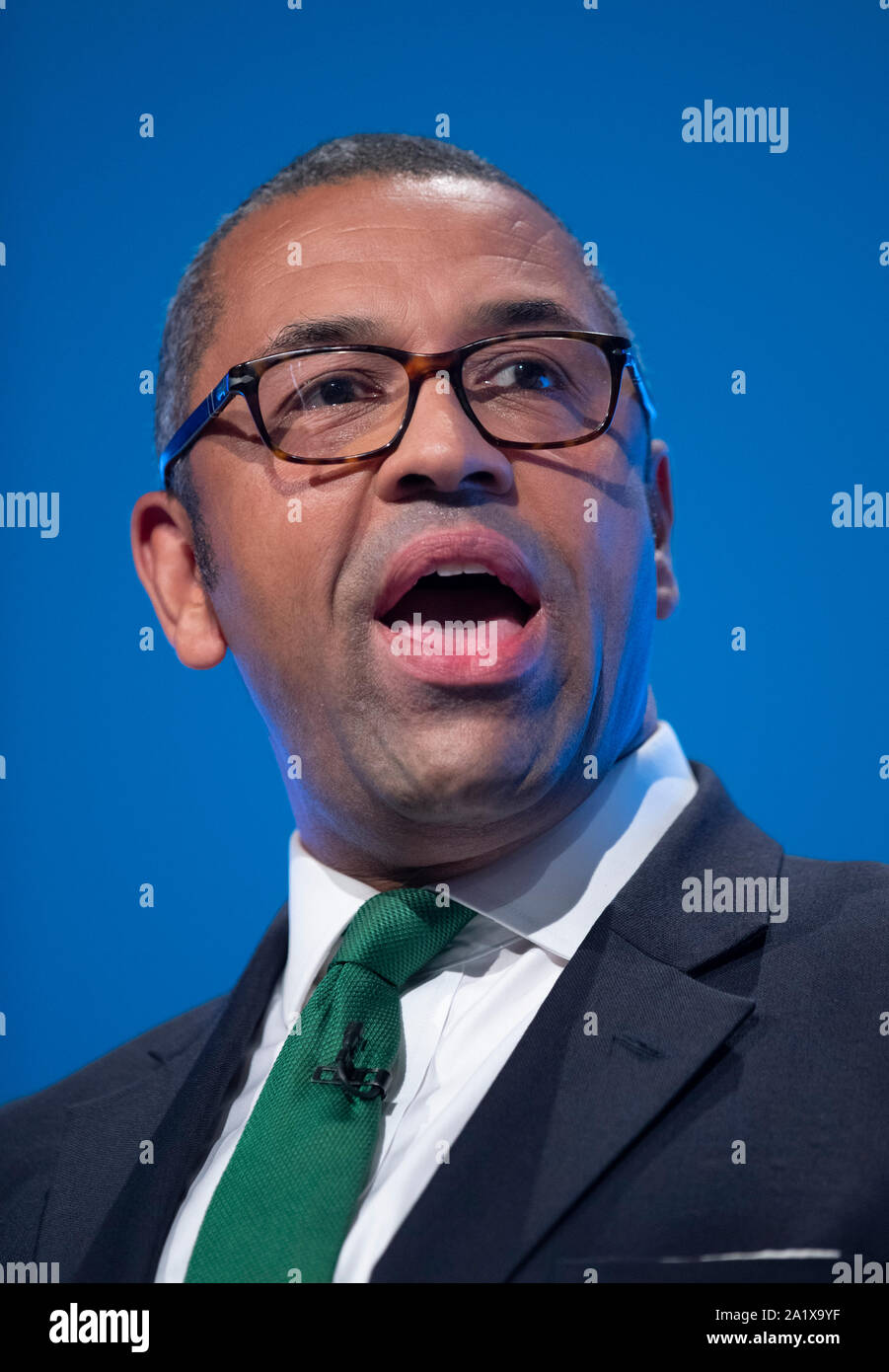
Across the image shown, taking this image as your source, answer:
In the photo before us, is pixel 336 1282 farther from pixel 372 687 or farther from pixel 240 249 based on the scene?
pixel 240 249

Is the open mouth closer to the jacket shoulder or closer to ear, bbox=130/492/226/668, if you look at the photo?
ear, bbox=130/492/226/668

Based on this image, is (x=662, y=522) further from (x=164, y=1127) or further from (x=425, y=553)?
(x=164, y=1127)

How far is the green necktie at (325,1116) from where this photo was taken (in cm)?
127

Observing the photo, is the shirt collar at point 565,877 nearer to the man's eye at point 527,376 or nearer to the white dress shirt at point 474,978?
the white dress shirt at point 474,978

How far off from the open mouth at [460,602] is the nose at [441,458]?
4.4 inches

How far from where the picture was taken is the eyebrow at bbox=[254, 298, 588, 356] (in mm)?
1521

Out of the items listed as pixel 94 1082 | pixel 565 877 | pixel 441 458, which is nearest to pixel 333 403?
pixel 441 458

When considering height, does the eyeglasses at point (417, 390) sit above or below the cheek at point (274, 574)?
above

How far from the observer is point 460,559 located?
1.40m

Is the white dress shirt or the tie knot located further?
the tie knot

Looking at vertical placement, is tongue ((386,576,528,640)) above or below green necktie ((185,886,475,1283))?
above

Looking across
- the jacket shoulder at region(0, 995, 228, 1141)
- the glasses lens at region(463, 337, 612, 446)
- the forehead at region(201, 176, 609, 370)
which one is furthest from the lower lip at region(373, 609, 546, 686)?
the jacket shoulder at region(0, 995, 228, 1141)

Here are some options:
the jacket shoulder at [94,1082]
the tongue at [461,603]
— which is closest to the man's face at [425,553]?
the tongue at [461,603]
